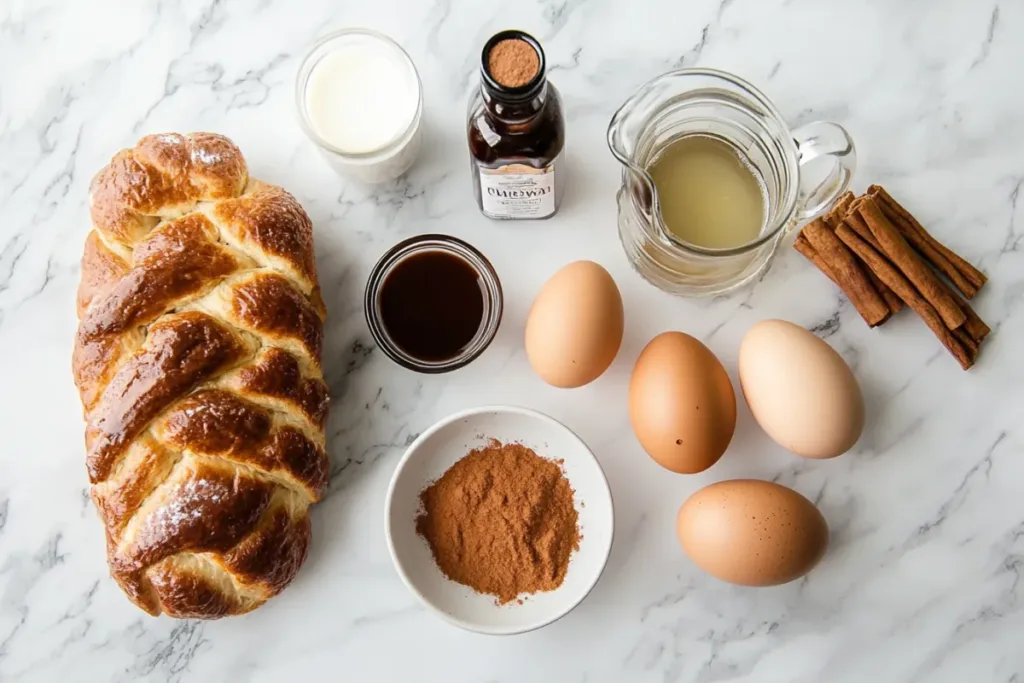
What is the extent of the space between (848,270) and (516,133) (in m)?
0.59

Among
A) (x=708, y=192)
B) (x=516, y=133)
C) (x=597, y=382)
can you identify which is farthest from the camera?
(x=597, y=382)

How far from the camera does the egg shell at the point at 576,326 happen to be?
121 centimetres

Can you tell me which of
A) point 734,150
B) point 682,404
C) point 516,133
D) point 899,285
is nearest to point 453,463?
point 682,404

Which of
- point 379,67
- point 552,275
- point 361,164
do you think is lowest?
point 552,275

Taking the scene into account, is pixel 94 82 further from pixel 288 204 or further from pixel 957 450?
pixel 957 450

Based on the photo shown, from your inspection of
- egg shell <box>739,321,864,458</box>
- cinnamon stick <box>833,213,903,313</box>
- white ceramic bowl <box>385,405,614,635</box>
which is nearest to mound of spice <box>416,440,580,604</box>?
white ceramic bowl <box>385,405,614,635</box>

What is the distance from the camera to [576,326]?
1.20 meters

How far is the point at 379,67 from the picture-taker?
130cm

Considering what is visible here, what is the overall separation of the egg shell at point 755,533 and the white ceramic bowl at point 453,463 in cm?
14

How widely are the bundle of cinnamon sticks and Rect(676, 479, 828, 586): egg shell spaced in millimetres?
342

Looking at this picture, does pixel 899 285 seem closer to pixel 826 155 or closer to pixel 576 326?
pixel 826 155

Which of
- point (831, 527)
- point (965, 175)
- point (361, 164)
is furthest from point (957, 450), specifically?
point (361, 164)

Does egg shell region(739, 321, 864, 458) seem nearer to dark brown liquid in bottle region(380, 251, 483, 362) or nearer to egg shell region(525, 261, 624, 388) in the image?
egg shell region(525, 261, 624, 388)

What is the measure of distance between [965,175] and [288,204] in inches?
43.3
